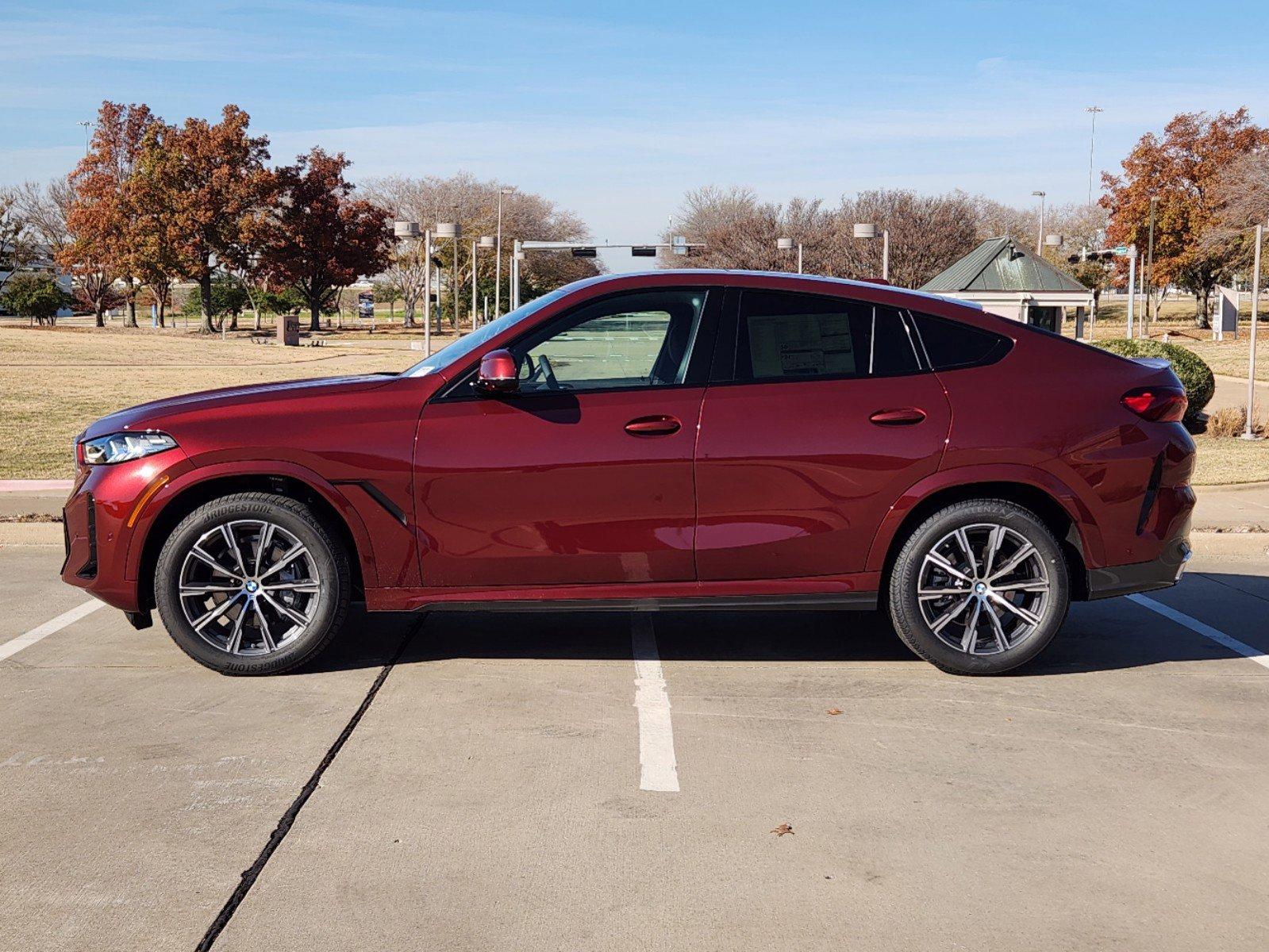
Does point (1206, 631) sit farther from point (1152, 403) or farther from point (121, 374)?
point (121, 374)

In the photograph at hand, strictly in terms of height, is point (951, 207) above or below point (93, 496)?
above

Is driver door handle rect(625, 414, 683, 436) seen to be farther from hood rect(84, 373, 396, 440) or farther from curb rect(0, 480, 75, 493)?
curb rect(0, 480, 75, 493)

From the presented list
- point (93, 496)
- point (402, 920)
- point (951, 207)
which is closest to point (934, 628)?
point (402, 920)

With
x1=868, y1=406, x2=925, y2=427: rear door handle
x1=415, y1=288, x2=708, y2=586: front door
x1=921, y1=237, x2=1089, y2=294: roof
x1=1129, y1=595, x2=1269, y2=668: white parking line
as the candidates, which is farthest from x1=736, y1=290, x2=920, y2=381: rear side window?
x1=921, y1=237, x2=1089, y2=294: roof

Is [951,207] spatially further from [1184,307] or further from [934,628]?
[934,628]

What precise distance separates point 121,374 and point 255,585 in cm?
2756

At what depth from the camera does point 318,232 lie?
232 ft

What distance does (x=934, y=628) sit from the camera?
5863 mm

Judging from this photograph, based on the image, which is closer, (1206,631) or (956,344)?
(956,344)

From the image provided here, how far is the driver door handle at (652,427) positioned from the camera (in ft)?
18.6

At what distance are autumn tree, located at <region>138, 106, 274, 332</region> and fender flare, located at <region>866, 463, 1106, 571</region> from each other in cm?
6111

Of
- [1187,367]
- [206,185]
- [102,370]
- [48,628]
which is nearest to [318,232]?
[206,185]

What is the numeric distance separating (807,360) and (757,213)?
8091 cm

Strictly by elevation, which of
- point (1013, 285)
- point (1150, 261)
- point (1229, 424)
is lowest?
point (1229, 424)
